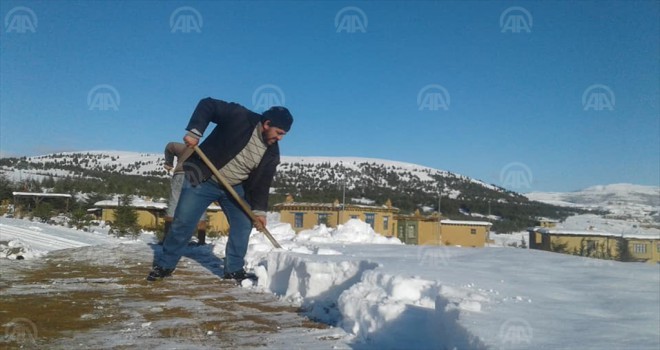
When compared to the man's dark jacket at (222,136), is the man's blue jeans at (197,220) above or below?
below

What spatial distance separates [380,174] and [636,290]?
68.3 metres

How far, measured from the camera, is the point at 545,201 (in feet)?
75.9

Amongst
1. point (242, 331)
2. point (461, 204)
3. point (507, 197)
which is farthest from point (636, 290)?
point (507, 197)

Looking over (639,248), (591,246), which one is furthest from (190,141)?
(591,246)

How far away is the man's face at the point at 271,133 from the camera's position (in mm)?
3666

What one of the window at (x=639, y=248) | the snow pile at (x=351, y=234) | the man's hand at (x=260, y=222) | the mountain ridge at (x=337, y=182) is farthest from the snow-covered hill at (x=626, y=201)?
the man's hand at (x=260, y=222)

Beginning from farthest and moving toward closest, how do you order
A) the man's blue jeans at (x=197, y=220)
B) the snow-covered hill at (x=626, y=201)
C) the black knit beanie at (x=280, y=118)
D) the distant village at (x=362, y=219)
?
the distant village at (x=362, y=219) → the snow-covered hill at (x=626, y=201) → the man's blue jeans at (x=197, y=220) → the black knit beanie at (x=280, y=118)

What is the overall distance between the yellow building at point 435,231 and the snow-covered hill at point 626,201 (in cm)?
1148

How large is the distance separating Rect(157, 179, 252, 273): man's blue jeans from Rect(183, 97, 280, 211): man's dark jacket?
9 centimetres

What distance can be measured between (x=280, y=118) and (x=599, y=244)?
14610 millimetres

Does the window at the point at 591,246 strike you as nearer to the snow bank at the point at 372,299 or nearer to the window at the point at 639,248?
the window at the point at 639,248

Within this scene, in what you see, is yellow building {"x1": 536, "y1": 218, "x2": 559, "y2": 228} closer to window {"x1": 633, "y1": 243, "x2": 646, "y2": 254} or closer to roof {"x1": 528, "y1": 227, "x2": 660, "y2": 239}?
roof {"x1": 528, "y1": 227, "x2": 660, "y2": 239}

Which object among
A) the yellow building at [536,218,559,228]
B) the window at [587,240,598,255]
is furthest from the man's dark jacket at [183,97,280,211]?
the yellow building at [536,218,559,228]

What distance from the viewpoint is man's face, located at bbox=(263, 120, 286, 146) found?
12.0 ft
